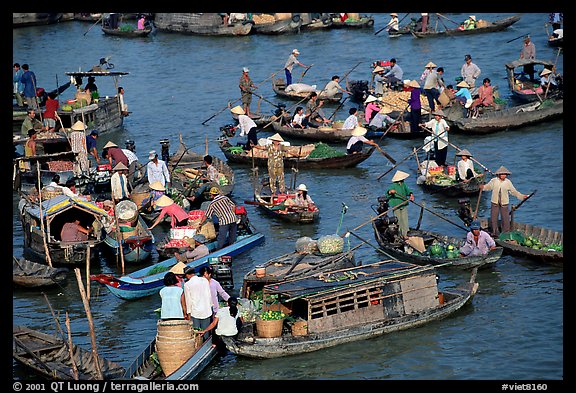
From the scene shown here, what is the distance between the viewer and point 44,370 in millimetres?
17422

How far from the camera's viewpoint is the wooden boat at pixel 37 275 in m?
21.4

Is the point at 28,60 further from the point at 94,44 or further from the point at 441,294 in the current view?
the point at 441,294

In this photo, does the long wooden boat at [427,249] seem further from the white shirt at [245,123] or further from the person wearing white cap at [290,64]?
the person wearing white cap at [290,64]

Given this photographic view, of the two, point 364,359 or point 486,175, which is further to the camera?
point 486,175

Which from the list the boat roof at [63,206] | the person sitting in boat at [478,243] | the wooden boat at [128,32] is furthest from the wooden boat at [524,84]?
the wooden boat at [128,32]

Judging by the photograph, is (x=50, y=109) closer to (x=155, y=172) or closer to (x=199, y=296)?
(x=155, y=172)

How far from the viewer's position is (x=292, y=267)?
779 inches

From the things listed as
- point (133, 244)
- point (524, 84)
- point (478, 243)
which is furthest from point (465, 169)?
point (524, 84)

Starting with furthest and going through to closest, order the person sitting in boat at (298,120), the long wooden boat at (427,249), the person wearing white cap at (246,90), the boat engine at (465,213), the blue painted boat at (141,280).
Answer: the person wearing white cap at (246,90), the person sitting in boat at (298,120), the boat engine at (465,213), the long wooden boat at (427,249), the blue painted boat at (141,280)

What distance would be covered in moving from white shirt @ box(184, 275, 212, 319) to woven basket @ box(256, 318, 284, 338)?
806mm

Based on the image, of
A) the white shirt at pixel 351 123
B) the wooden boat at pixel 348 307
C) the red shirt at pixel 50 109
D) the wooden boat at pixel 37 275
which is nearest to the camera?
the wooden boat at pixel 348 307

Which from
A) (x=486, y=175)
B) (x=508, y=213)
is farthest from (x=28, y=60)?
(x=508, y=213)

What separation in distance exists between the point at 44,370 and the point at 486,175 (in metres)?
13.6

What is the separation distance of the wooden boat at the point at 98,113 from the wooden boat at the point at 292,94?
496 cm
